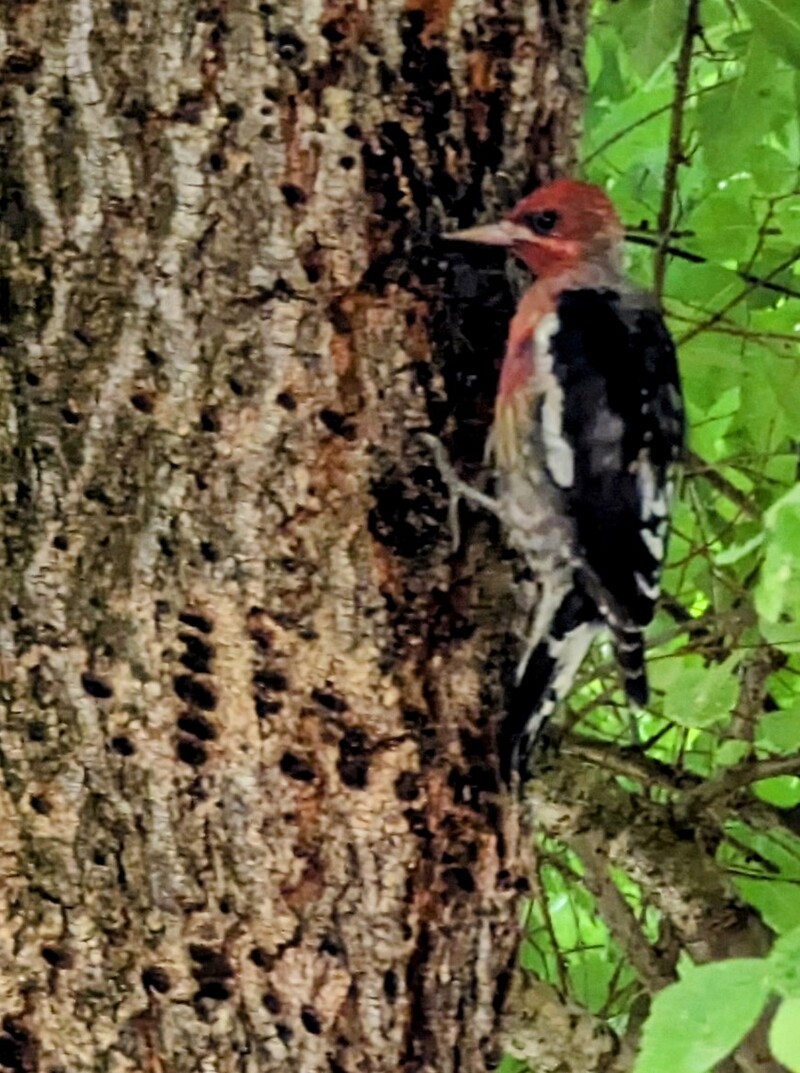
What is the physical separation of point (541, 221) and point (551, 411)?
20 centimetres

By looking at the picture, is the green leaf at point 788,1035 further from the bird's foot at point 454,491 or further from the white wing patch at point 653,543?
the white wing patch at point 653,543

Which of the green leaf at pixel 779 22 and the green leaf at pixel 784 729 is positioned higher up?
the green leaf at pixel 779 22

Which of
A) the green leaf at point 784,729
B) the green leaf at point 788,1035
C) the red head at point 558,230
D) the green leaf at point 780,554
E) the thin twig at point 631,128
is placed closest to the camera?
the green leaf at point 788,1035

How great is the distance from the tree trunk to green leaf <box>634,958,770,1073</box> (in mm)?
411

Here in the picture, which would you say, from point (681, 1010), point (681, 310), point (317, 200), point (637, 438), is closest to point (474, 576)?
point (637, 438)

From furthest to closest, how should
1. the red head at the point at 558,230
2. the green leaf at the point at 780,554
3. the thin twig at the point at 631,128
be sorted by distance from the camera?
1. the thin twig at the point at 631,128
2. the red head at the point at 558,230
3. the green leaf at the point at 780,554

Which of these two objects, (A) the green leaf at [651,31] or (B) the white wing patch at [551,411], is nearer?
(B) the white wing patch at [551,411]

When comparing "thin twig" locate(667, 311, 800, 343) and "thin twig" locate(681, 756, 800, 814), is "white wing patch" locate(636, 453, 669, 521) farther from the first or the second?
"thin twig" locate(681, 756, 800, 814)

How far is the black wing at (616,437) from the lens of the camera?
143 cm

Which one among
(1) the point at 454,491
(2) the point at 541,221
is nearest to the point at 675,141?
(2) the point at 541,221

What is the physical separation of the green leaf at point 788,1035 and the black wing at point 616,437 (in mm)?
607

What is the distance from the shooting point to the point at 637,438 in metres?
1.45

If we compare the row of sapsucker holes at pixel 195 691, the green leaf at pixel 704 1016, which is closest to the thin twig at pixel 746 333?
the row of sapsucker holes at pixel 195 691

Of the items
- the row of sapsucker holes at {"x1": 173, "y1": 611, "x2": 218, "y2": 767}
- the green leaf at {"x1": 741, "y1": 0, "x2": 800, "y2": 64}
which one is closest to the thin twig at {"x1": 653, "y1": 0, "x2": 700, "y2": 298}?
the green leaf at {"x1": 741, "y1": 0, "x2": 800, "y2": 64}
